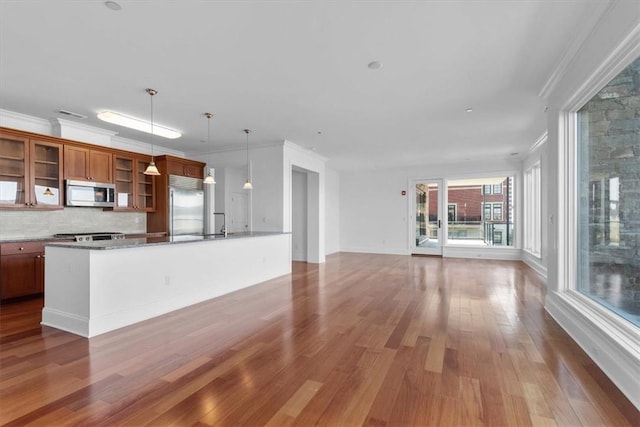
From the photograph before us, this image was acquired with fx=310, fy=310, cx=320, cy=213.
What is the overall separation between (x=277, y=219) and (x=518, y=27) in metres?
4.78

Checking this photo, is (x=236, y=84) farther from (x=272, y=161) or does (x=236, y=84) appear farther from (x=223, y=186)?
(x=223, y=186)

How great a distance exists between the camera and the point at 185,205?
6.55 m

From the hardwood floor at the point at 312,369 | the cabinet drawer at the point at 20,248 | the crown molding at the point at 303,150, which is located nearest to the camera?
the hardwood floor at the point at 312,369

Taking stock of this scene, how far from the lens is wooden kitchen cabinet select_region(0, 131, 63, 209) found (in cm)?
439

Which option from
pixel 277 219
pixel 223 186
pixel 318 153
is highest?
pixel 318 153

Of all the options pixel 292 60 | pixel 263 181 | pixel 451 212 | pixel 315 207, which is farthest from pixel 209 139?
pixel 451 212

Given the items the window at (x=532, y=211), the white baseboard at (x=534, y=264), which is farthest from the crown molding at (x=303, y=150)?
the white baseboard at (x=534, y=264)

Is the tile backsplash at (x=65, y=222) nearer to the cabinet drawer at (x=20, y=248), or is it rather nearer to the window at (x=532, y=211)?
the cabinet drawer at (x=20, y=248)

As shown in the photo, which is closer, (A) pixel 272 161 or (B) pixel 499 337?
(B) pixel 499 337

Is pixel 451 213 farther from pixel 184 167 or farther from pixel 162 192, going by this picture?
pixel 162 192

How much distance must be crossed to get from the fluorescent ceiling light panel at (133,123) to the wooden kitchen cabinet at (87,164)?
3.48 ft

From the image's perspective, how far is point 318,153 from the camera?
289 inches

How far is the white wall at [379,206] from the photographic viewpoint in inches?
360

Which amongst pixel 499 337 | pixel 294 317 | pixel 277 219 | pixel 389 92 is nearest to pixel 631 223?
pixel 499 337
